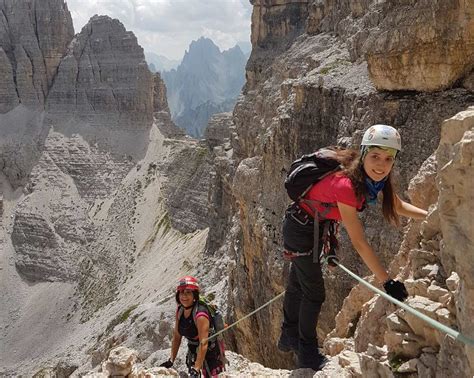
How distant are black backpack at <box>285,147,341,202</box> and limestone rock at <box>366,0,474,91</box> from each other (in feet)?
28.1

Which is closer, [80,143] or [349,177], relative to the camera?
[349,177]

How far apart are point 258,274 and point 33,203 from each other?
73.2m

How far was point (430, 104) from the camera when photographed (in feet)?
45.5

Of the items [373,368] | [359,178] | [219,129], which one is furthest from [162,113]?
[373,368]

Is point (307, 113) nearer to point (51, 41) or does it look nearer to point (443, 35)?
point (443, 35)

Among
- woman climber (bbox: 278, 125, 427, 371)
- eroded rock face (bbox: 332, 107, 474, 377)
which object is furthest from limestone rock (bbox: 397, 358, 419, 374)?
woman climber (bbox: 278, 125, 427, 371)

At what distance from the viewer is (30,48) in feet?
315

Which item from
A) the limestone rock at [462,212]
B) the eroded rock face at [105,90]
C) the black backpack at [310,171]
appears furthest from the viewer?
the eroded rock face at [105,90]

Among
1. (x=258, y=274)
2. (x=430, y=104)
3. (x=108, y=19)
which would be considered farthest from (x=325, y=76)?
(x=108, y=19)

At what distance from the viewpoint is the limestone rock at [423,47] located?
43.0 ft

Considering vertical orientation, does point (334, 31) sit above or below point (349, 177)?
above

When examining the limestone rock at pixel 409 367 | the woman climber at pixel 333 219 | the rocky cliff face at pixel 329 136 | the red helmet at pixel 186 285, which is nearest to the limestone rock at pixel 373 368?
the limestone rock at pixel 409 367

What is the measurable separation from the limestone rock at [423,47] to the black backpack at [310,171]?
28.1 feet

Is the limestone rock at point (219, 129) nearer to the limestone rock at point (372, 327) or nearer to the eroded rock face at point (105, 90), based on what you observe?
the eroded rock face at point (105, 90)
